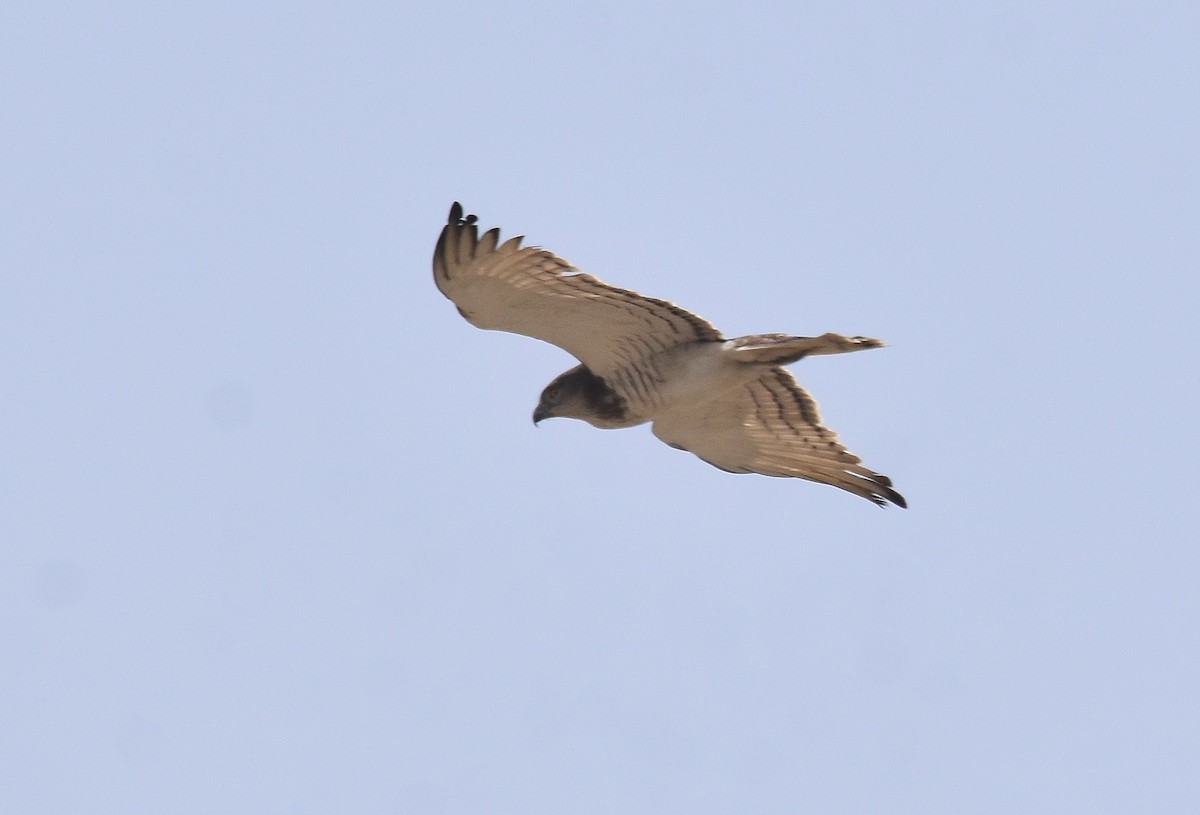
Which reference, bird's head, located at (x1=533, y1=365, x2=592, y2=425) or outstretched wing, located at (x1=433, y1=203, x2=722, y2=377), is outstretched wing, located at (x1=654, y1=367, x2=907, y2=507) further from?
outstretched wing, located at (x1=433, y1=203, x2=722, y2=377)

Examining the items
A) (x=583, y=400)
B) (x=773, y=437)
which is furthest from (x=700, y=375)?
(x=773, y=437)

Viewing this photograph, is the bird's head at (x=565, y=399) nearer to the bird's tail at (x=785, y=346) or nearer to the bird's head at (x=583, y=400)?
the bird's head at (x=583, y=400)

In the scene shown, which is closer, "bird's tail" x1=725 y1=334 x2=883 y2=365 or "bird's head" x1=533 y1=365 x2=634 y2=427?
"bird's tail" x1=725 y1=334 x2=883 y2=365

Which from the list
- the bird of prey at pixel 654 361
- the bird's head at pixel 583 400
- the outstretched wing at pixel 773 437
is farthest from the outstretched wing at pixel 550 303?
the outstretched wing at pixel 773 437

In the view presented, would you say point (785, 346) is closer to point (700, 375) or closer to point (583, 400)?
point (700, 375)

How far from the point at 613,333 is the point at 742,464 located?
2113mm

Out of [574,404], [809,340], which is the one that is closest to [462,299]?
[574,404]

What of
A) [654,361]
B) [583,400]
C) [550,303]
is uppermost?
[550,303]

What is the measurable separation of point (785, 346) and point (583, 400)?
5.26 ft

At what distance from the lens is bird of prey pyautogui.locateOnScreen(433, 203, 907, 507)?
35.3 ft

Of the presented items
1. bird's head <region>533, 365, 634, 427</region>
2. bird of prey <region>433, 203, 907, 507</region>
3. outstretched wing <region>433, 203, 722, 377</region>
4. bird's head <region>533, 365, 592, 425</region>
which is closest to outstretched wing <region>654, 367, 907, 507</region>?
bird of prey <region>433, 203, 907, 507</region>

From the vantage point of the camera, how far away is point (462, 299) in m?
11.0

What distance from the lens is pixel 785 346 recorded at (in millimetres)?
10969

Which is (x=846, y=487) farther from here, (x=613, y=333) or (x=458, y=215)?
(x=458, y=215)
